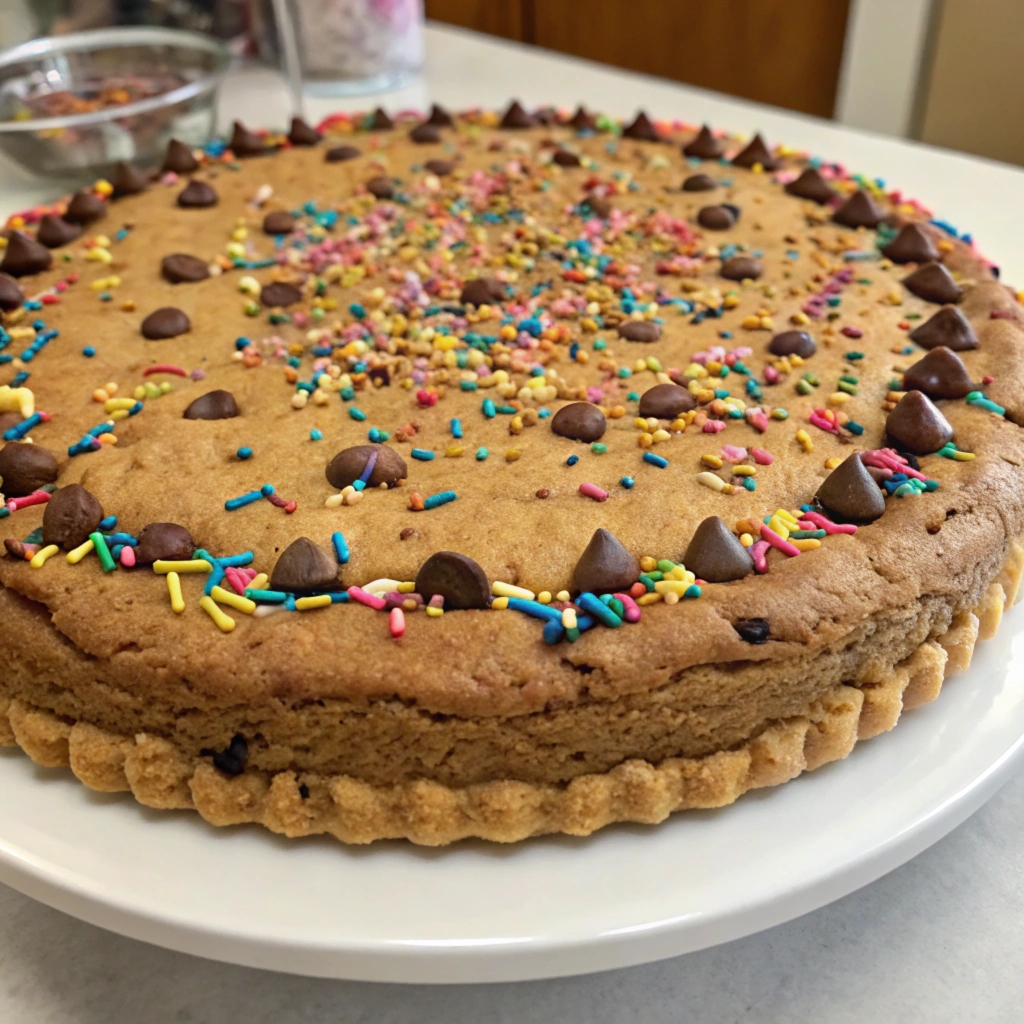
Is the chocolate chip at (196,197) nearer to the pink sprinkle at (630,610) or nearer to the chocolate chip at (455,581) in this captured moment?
the chocolate chip at (455,581)

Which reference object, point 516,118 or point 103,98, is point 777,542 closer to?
point 516,118

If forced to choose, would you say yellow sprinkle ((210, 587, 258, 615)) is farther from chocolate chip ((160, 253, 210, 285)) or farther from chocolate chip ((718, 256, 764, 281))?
chocolate chip ((718, 256, 764, 281))

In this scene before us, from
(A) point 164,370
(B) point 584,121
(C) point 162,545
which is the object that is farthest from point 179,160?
(C) point 162,545

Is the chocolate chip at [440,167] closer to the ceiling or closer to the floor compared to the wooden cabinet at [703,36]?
closer to the ceiling

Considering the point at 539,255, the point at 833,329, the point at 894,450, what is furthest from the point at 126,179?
the point at 894,450

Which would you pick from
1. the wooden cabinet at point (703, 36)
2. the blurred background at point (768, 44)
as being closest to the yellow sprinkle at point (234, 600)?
the blurred background at point (768, 44)

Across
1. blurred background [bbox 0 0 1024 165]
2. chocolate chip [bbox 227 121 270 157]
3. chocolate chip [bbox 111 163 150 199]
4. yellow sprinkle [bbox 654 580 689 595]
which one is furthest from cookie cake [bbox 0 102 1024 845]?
blurred background [bbox 0 0 1024 165]

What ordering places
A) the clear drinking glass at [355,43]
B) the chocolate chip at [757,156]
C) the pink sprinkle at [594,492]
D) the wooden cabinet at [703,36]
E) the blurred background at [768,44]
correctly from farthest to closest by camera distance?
the wooden cabinet at [703,36] → the blurred background at [768,44] → the clear drinking glass at [355,43] → the chocolate chip at [757,156] → the pink sprinkle at [594,492]
